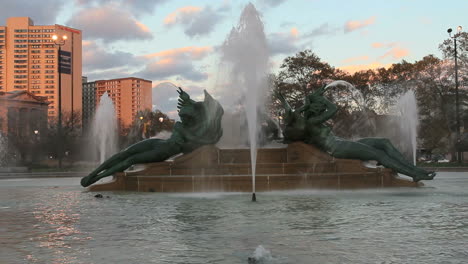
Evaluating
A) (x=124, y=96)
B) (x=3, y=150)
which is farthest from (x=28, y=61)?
(x=3, y=150)

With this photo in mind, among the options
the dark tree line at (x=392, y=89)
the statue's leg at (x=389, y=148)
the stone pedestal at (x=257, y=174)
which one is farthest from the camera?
the dark tree line at (x=392, y=89)

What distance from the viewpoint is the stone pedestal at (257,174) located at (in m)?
14.7

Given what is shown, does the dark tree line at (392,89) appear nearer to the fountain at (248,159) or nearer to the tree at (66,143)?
the tree at (66,143)

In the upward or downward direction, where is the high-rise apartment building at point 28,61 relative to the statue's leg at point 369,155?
upward

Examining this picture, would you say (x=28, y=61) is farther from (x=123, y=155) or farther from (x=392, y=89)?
(x=123, y=155)

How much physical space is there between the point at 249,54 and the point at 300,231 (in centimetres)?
1022

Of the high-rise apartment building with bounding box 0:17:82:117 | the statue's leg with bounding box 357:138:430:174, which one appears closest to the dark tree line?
the statue's leg with bounding box 357:138:430:174

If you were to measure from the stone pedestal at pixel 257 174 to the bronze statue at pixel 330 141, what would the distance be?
12.2 inches

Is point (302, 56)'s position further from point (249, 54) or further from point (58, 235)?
point (58, 235)

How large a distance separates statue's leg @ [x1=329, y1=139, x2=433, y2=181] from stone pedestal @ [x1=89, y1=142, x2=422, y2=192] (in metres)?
0.22

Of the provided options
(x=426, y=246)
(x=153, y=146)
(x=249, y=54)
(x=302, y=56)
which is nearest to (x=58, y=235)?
(x=426, y=246)

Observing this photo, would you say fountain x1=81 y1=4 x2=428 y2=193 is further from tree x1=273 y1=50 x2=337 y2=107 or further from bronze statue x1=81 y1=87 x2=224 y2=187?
tree x1=273 y1=50 x2=337 y2=107

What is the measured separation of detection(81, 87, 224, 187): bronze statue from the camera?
53.8 ft

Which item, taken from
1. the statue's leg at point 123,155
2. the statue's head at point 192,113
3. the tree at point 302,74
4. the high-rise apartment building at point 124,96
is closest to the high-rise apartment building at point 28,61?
the high-rise apartment building at point 124,96
